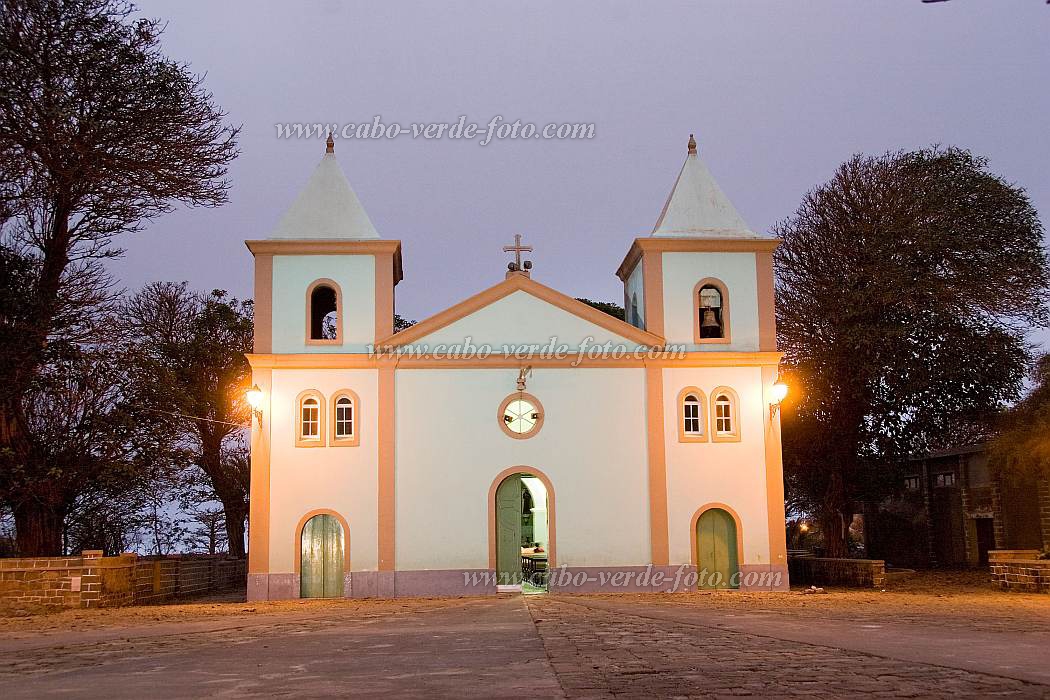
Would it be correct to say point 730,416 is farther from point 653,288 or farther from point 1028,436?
point 1028,436

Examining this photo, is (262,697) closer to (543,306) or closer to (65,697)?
(65,697)

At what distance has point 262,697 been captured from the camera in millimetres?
8148

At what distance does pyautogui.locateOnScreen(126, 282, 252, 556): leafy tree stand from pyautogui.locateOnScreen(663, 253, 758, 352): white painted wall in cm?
1321

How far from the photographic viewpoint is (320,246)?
23.0m

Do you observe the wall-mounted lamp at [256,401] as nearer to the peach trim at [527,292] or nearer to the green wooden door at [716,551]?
the peach trim at [527,292]

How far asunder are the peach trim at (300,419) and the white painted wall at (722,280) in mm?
7435

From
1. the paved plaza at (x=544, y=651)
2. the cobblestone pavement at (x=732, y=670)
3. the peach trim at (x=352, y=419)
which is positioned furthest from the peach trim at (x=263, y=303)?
the cobblestone pavement at (x=732, y=670)

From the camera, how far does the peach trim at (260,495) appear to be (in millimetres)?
21766

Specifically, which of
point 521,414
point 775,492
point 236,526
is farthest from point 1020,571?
point 236,526

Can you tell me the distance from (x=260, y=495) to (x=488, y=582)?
16.2 ft

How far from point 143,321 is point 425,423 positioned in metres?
14.2

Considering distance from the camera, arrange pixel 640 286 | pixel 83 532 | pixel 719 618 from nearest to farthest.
Result: pixel 719 618 < pixel 640 286 < pixel 83 532

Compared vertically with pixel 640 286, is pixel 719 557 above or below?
below

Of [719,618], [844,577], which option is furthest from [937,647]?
[844,577]
